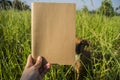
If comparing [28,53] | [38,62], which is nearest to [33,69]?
[38,62]

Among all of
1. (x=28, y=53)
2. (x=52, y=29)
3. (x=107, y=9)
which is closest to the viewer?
(x=52, y=29)

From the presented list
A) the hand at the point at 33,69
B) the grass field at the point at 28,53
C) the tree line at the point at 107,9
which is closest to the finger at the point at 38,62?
the hand at the point at 33,69

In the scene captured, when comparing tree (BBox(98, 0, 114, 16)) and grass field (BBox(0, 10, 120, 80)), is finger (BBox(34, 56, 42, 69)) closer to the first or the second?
grass field (BBox(0, 10, 120, 80))

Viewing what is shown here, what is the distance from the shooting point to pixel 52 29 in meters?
1.08

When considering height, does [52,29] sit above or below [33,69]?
Result: above

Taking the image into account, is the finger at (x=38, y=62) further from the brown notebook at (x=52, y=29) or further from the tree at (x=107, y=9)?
the tree at (x=107, y=9)

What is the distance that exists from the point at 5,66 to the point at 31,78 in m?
0.67

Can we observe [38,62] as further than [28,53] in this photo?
No

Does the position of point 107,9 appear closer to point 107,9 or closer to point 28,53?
point 107,9

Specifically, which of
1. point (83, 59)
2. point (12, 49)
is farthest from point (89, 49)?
point (12, 49)

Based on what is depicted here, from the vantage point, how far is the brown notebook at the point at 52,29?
1071 mm

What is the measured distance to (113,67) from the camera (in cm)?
176

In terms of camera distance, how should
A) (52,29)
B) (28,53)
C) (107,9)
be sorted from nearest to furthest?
(52,29), (28,53), (107,9)

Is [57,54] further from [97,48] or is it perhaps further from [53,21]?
[97,48]
